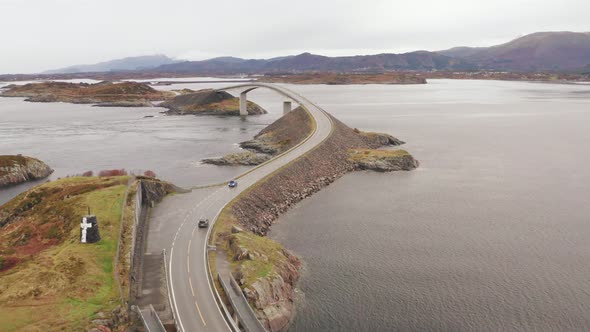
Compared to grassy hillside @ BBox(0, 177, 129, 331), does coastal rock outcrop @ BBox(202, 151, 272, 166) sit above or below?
below

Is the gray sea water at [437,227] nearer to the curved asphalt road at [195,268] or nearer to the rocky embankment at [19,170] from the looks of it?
the rocky embankment at [19,170]

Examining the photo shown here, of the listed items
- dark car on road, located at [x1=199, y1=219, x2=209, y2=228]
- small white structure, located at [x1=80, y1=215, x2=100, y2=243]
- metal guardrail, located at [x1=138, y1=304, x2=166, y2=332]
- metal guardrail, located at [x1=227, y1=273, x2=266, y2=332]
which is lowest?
metal guardrail, located at [x1=227, y1=273, x2=266, y2=332]

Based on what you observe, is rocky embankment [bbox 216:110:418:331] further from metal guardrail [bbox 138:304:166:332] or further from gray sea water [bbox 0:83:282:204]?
gray sea water [bbox 0:83:282:204]

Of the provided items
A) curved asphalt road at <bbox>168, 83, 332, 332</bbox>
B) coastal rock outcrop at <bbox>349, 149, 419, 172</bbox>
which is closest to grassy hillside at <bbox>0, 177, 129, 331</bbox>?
curved asphalt road at <bbox>168, 83, 332, 332</bbox>

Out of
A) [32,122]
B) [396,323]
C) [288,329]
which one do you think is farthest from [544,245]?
[32,122]

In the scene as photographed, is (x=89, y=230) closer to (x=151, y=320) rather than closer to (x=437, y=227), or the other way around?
(x=151, y=320)

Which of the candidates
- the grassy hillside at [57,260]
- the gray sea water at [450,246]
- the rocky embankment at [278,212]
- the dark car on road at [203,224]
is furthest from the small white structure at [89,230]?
the gray sea water at [450,246]
